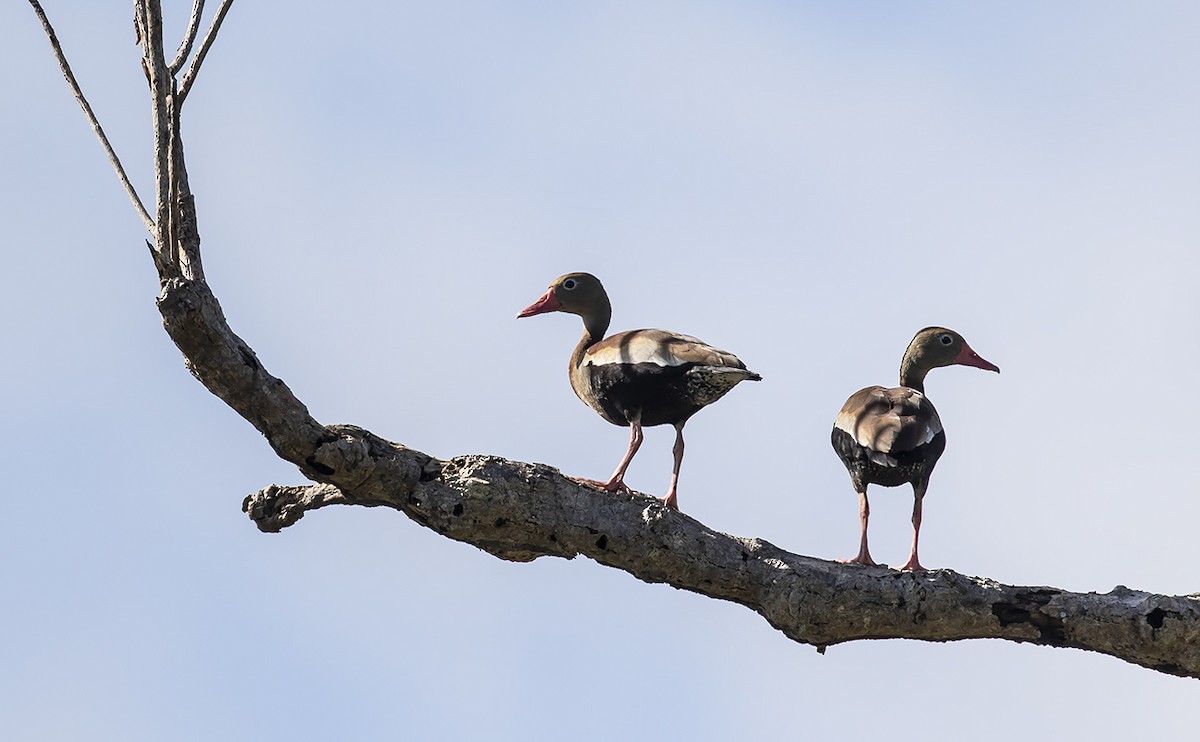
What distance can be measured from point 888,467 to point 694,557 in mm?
1765

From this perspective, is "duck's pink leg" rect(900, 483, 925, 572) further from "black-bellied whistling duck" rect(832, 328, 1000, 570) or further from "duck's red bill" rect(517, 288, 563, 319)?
"duck's red bill" rect(517, 288, 563, 319)

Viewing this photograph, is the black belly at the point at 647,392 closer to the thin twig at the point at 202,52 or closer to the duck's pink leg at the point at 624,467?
the duck's pink leg at the point at 624,467

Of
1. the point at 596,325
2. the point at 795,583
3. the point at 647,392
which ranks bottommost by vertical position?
the point at 795,583

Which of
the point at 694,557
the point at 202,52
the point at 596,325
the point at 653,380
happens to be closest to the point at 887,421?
the point at 653,380

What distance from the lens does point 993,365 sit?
10.5 m

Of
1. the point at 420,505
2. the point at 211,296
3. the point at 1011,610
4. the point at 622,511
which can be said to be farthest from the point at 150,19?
the point at 1011,610

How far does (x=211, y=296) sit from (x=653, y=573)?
2.60m

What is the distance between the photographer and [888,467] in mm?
8391

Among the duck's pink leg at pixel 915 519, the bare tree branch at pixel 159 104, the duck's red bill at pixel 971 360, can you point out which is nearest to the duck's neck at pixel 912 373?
the duck's red bill at pixel 971 360

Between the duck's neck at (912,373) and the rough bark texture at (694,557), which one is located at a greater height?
the duck's neck at (912,373)

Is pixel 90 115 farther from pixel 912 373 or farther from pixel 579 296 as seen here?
pixel 912 373

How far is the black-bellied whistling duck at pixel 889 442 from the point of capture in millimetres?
8289

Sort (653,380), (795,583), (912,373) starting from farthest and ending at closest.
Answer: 1. (912,373)
2. (653,380)
3. (795,583)

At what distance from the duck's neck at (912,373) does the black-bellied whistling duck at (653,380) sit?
8.78 feet
